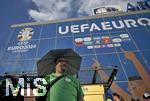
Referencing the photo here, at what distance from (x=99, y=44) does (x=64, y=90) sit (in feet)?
33.5

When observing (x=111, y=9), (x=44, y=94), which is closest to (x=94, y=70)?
(x=44, y=94)

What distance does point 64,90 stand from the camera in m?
2.42

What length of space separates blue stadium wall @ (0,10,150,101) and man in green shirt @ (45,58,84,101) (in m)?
6.63

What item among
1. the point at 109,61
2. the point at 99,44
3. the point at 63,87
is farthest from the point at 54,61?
the point at 99,44

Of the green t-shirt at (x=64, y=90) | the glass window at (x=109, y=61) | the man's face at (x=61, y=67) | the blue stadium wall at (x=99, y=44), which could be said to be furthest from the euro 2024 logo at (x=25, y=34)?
the green t-shirt at (x=64, y=90)

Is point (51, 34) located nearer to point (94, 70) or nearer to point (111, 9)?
point (111, 9)

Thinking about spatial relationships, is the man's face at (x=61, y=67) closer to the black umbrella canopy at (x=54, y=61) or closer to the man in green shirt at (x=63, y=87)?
the man in green shirt at (x=63, y=87)

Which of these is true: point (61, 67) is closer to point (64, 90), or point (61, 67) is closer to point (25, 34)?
point (64, 90)

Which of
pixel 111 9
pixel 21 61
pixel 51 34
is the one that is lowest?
pixel 21 61

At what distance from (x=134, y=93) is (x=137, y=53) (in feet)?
9.84

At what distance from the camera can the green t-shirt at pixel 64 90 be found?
238 centimetres

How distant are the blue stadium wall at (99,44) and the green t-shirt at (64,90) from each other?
6.67m

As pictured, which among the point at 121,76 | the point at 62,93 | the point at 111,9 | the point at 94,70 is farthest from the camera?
the point at 111,9

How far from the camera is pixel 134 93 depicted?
911 cm
